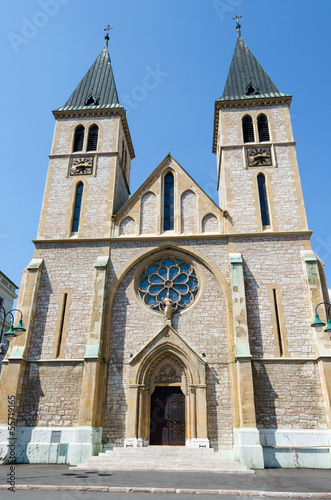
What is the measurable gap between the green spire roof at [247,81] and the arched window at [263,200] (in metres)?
5.70

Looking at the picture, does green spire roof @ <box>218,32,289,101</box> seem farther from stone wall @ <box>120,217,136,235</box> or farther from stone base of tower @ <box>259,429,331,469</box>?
stone base of tower @ <box>259,429,331,469</box>

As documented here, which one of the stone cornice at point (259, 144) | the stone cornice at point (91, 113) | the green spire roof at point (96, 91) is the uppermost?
the green spire roof at point (96, 91)

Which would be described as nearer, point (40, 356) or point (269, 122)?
point (40, 356)

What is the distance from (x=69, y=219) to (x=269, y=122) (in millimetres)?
12401

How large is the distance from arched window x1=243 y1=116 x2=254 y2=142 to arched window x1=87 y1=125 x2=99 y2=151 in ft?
28.2

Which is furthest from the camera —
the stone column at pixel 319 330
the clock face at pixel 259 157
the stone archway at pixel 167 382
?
the clock face at pixel 259 157

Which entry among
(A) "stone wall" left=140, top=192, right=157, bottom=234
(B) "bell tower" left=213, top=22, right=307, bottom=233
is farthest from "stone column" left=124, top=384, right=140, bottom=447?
(B) "bell tower" left=213, top=22, right=307, bottom=233

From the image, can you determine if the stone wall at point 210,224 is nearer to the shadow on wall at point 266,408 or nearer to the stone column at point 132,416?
the shadow on wall at point 266,408

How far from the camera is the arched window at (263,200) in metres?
19.1

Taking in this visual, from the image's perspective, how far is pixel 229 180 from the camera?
66.0ft

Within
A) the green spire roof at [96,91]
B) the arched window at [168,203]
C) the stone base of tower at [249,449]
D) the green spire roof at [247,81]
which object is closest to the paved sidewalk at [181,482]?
the stone base of tower at [249,449]

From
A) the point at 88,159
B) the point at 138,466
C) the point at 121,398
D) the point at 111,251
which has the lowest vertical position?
the point at 138,466

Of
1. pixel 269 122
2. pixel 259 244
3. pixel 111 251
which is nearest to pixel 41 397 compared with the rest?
pixel 111 251

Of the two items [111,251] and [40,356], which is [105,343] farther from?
[111,251]
